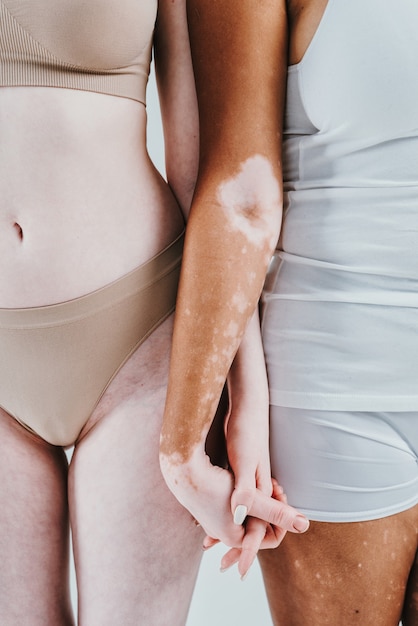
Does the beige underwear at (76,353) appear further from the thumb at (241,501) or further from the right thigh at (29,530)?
the thumb at (241,501)

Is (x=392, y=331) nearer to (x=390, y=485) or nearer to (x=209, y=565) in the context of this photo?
(x=390, y=485)

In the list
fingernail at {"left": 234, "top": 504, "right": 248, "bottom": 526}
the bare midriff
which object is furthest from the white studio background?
fingernail at {"left": 234, "top": 504, "right": 248, "bottom": 526}

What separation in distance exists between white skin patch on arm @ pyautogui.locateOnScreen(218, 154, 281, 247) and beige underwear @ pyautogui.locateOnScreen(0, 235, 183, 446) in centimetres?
10

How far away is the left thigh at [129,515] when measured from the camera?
3.04ft

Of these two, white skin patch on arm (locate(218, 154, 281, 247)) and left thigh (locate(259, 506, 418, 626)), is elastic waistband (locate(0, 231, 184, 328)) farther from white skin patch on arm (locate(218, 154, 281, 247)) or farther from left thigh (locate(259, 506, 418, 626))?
left thigh (locate(259, 506, 418, 626))

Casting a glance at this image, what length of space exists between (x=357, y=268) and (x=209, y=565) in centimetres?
117

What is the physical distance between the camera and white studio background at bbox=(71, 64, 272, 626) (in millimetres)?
1737


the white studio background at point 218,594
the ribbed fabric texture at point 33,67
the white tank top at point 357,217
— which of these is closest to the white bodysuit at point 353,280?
the white tank top at point 357,217

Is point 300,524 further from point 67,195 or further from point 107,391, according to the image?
point 67,195

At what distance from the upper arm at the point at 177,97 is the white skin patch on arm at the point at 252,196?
10cm

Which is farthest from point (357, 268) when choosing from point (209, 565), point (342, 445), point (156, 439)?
point (209, 565)

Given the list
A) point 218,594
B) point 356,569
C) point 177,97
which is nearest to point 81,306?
point 177,97

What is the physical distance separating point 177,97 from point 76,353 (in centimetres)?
36

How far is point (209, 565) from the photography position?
1.83m
